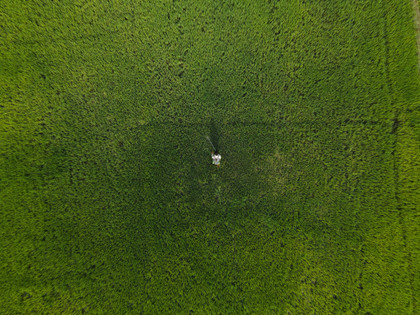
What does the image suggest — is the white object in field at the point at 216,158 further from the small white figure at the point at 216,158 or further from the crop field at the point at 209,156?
the crop field at the point at 209,156

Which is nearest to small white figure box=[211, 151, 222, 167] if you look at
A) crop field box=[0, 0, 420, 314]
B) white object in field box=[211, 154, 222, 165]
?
white object in field box=[211, 154, 222, 165]

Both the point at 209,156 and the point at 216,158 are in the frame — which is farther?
the point at 209,156

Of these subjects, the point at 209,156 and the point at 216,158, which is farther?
the point at 209,156

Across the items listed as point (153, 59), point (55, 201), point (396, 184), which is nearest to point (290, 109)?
point (396, 184)

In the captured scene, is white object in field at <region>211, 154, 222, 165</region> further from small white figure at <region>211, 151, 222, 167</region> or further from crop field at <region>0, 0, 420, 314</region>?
crop field at <region>0, 0, 420, 314</region>

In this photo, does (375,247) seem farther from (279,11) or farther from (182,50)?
(182,50)

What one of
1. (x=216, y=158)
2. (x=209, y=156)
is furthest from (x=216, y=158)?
(x=209, y=156)

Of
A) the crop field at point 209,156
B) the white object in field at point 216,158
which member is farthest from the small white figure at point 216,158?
the crop field at point 209,156

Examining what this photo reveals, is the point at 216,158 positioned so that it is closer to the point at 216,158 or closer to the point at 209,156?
the point at 216,158
